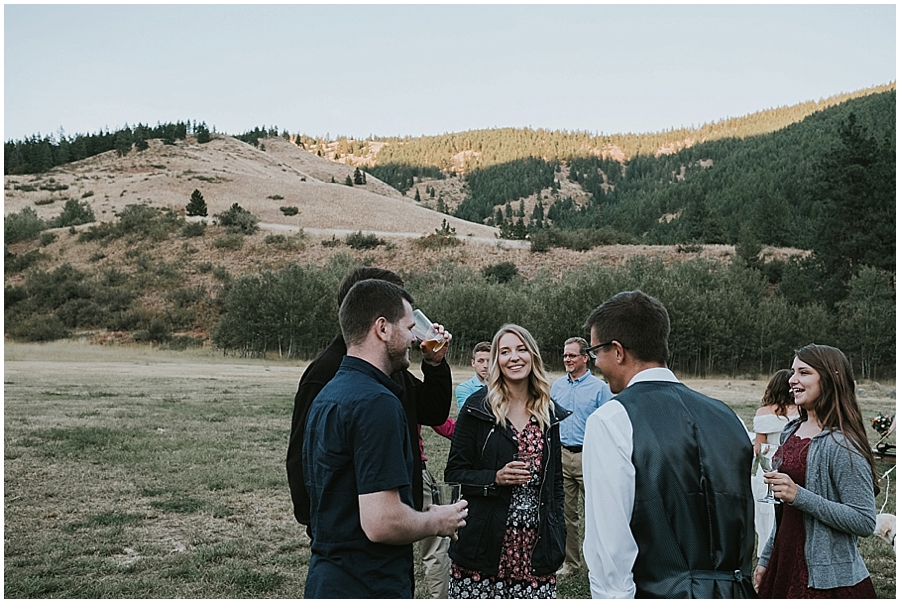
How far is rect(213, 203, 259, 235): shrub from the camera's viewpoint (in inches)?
2266

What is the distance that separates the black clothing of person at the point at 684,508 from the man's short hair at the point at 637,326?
0.23m

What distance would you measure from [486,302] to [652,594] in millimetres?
35231

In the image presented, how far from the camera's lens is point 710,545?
2312 millimetres

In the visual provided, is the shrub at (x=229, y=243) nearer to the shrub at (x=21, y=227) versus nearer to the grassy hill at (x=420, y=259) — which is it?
the grassy hill at (x=420, y=259)

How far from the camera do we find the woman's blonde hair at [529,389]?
13.1 feet

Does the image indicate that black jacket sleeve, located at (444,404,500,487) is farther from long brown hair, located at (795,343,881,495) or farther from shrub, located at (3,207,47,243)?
shrub, located at (3,207,47,243)

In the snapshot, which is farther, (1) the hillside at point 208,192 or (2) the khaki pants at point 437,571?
(1) the hillside at point 208,192

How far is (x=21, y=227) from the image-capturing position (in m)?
57.1

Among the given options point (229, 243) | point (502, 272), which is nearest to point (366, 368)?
point (502, 272)

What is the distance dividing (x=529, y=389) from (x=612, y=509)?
6.17 ft

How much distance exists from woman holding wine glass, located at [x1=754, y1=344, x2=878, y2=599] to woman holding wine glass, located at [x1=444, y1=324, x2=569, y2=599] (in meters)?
1.05

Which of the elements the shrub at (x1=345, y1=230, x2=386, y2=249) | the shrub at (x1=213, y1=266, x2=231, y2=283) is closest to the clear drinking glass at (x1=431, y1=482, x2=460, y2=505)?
the shrub at (x1=213, y1=266, x2=231, y2=283)

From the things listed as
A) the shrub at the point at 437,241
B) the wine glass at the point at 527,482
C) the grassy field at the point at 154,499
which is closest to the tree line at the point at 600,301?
the shrub at the point at 437,241

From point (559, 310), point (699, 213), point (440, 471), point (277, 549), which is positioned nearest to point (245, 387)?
point (440, 471)
